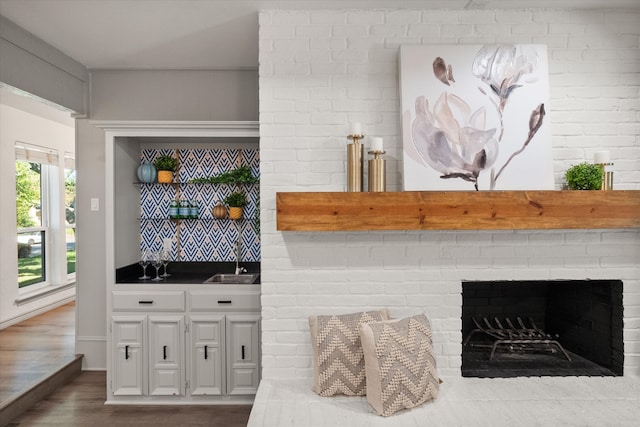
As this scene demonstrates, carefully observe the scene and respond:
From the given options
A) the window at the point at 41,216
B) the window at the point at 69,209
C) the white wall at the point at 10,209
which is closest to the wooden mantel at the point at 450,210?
the white wall at the point at 10,209

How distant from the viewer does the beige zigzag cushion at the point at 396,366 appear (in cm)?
200

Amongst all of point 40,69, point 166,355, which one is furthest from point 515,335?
point 40,69

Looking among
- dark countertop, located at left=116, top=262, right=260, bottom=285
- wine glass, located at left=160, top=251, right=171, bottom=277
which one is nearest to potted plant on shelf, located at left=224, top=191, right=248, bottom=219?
dark countertop, located at left=116, top=262, right=260, bottom=285

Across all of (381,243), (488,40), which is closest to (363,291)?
(381,243)

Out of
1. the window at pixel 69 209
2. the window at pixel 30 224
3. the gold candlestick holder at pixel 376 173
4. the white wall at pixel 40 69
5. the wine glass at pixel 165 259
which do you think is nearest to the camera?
the gold candlestick holder at pixel 376 173

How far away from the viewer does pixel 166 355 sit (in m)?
3.02

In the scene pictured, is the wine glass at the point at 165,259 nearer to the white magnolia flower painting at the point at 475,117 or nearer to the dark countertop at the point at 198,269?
the dark countertop at the point at 198,269

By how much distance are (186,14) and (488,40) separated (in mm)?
1742

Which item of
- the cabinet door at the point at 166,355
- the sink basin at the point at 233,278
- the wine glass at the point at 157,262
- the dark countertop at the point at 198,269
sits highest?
the wine glass at the point at 157,262

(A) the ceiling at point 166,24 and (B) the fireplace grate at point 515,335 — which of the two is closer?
(A) the ceiling at point 166,24

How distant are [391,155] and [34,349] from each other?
3.65m

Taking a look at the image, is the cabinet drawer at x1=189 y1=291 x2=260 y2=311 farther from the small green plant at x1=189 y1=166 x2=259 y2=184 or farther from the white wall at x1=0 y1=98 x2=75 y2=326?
the white wall at x1=0 y1=98 x2=75 y2=326

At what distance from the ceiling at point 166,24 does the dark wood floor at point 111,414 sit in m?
2.51

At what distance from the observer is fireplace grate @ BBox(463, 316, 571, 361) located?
104 inches
